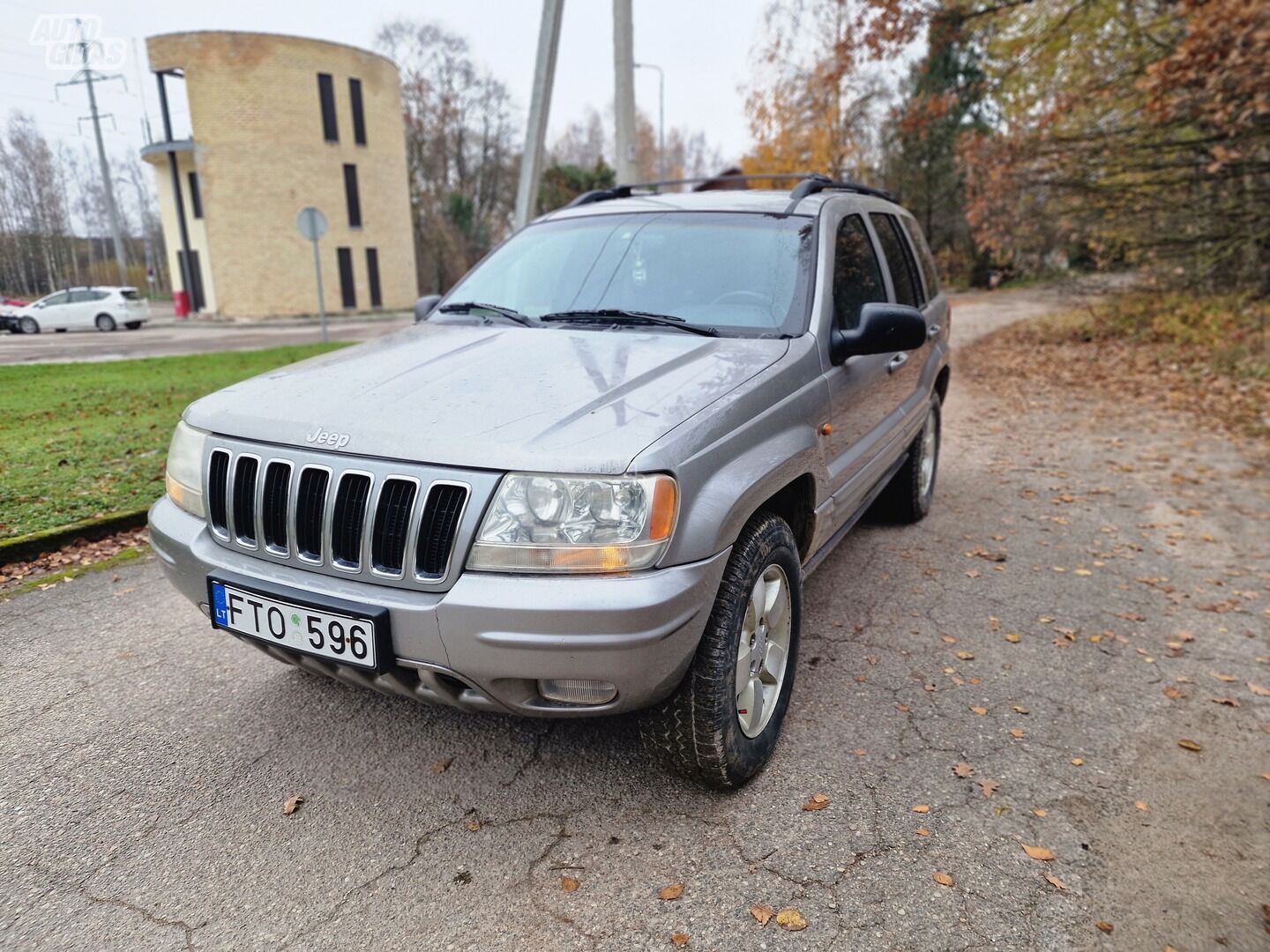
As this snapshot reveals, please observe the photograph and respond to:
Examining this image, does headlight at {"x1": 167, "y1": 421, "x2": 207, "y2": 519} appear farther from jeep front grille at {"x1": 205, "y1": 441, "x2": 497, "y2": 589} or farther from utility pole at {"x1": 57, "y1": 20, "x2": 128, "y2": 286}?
utility pole at {"x1": 57, "y1": 20, "x2": 128, "y2": 286}

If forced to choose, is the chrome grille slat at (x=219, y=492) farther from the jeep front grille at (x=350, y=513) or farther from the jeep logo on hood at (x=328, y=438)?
the jeep logo on hood at (x=328, y=438)

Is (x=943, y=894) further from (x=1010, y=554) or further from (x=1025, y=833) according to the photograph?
(x=1010, y=554)

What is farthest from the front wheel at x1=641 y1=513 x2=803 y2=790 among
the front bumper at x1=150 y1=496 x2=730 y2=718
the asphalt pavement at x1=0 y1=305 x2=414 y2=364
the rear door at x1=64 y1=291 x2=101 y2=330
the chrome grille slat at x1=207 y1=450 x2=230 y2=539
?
the rear door at x1=64 y1=291 x2=101 y2=330

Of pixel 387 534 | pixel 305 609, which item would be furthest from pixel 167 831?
pixel 387 534

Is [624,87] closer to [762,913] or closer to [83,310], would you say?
[762,913]

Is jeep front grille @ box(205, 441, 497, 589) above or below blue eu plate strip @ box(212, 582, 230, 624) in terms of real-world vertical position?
above

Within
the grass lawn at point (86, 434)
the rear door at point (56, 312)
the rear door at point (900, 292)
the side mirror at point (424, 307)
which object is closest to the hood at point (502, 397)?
the side mirror at point (424, 307)

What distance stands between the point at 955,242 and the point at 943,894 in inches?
1330

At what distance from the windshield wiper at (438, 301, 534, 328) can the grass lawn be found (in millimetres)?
2973

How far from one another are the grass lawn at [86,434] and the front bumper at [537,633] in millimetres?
3905

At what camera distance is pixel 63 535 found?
4824mm

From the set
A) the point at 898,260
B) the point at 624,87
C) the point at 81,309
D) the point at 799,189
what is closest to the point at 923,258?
the point at 898,260

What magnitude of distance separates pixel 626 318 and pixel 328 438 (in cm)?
132

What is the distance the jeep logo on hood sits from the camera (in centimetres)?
231
